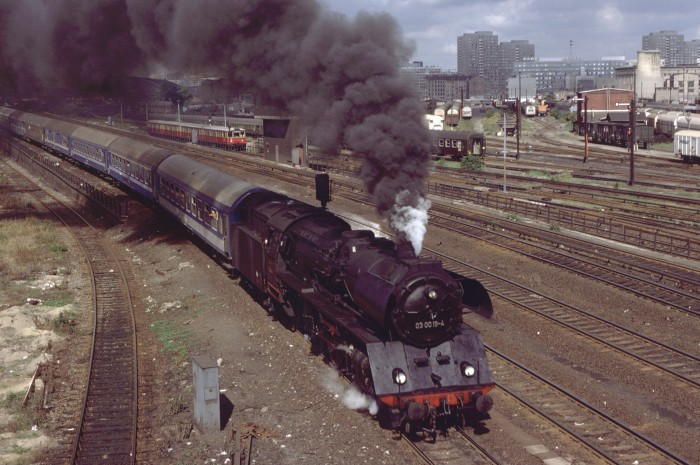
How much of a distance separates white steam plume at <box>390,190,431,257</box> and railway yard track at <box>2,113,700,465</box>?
3932mm

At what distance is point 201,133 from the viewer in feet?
263

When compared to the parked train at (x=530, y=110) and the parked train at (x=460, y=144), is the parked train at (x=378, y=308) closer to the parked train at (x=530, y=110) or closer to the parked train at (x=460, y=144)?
the parked train at (x=460, y=144)

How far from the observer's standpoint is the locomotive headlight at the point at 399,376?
14031 millimetres

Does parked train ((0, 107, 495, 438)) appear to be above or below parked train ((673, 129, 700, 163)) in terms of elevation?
below

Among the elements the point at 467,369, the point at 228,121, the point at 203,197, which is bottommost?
the point at 467,369

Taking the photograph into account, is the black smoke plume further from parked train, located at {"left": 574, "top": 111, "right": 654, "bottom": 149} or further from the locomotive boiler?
parked train, located at {"left": 574, "top": 111, "right": 654, "bottom": 149}

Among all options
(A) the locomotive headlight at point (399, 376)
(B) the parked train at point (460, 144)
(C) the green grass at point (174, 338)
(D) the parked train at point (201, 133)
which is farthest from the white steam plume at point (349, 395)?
(D) the parked train at point (201, 133)

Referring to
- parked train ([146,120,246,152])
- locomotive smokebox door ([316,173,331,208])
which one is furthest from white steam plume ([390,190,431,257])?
parked train ([146,120,246,152])

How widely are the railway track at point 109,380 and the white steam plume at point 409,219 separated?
669 centimetres

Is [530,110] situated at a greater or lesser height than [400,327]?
greater

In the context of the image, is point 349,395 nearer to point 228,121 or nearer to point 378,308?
point 378,308

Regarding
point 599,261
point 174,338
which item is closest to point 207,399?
point 174,338

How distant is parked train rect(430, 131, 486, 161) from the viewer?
212 ft

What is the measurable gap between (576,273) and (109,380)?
52.6 feet
